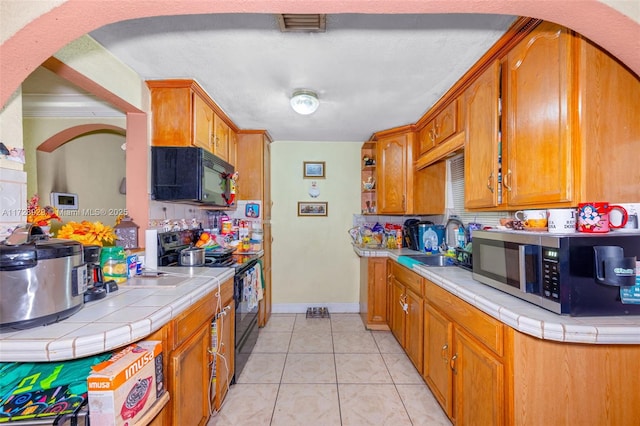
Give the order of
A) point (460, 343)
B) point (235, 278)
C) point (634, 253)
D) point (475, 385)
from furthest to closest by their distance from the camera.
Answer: point (235, 278), point (460, 343), point (475, 385), point (634, 253)

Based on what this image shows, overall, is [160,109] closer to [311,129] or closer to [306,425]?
[311,129]

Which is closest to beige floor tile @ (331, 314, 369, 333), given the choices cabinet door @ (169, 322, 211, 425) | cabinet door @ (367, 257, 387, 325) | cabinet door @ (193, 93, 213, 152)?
cabinet door @ (367, 257, 387, 325)

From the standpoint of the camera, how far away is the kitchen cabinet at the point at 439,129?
204 cm

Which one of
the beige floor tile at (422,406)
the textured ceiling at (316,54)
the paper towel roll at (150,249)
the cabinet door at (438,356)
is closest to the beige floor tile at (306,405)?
the beige floor tile at (422,406)

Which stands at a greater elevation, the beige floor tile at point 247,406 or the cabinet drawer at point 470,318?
the cabinet drawer at point 470,318

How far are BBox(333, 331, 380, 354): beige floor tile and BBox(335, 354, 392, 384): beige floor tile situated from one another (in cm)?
9

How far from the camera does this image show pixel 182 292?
1339 millimetres

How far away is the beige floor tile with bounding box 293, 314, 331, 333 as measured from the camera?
3012 millimetres

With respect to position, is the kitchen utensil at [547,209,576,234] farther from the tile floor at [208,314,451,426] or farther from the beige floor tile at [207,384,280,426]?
the beige floor tile at [207,384,280,426]

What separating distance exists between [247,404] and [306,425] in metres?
0.45

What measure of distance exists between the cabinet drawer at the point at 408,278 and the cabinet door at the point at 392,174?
66 centimetres

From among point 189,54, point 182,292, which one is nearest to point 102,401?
point 182,292

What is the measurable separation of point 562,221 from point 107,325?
72.3 inches

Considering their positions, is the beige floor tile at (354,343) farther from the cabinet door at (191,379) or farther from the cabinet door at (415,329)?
the cabinet door at (191,379)
